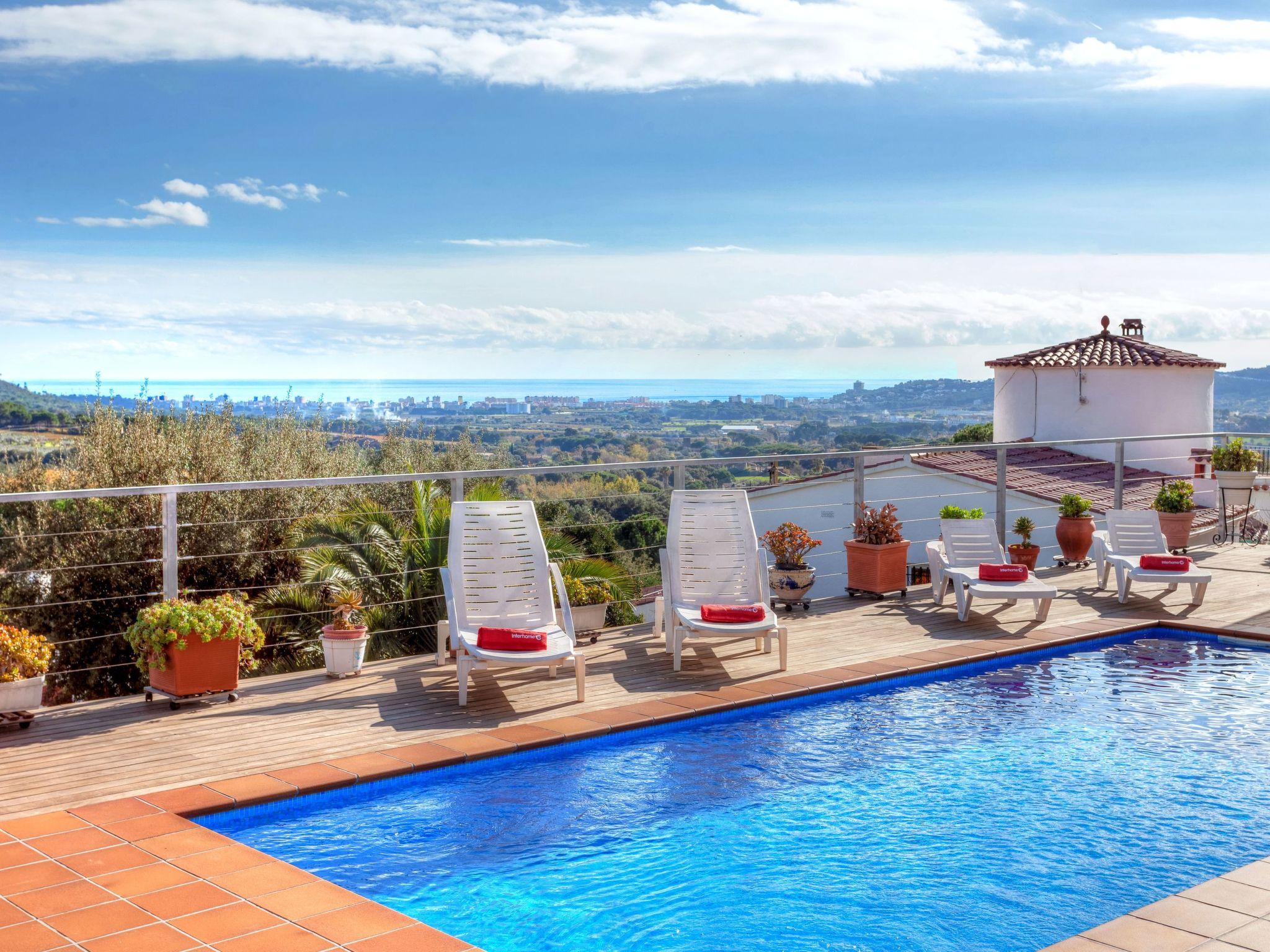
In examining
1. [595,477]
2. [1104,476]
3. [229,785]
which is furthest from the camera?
[1104,476]

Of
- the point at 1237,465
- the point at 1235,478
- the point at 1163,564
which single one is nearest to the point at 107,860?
the point at 1163,564

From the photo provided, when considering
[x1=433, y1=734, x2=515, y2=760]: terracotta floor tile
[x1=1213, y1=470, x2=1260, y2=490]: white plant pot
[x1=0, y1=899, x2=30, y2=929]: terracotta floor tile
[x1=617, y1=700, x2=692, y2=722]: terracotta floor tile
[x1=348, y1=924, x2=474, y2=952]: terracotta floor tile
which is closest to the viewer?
[x1=348, y1=924, x2=474, y2=952]: terracotta floor tile

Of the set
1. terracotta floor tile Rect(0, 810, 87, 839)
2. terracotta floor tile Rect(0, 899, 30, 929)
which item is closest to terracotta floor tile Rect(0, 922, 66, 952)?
terracotta floor tile Rect(0, 899, 30, 929)

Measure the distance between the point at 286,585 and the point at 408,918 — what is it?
560cm

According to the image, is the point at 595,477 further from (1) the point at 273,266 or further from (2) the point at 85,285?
(1) the point at 273,266

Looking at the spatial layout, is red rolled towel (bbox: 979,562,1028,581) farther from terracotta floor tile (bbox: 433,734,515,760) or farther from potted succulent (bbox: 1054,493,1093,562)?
terracotta floor tile (bbox: 433,734,515,760)

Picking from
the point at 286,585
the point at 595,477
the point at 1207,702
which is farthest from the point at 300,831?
the point at 595,477

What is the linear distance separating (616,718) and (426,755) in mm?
1123

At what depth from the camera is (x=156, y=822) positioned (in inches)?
179

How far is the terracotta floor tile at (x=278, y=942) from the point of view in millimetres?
3471

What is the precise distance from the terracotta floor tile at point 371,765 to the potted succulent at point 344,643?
5.32 feet

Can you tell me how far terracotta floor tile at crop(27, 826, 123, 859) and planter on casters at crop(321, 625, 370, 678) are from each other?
8.40 feet

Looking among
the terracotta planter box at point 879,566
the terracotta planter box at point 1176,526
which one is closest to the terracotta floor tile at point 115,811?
the terracotta planter box at point 879,566

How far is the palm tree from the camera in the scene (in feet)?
29.3
